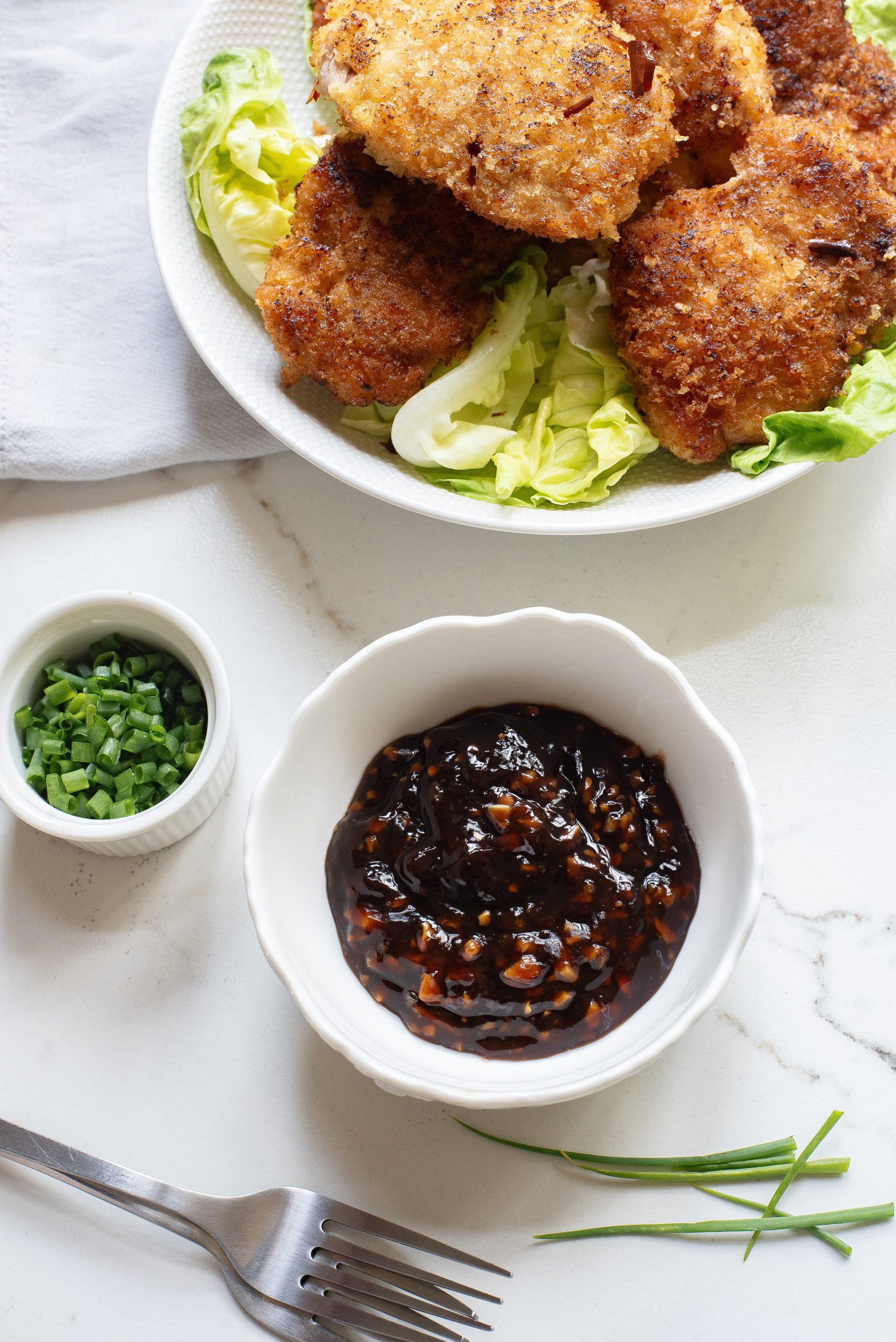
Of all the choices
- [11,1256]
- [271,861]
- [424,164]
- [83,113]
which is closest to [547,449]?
[424,164]

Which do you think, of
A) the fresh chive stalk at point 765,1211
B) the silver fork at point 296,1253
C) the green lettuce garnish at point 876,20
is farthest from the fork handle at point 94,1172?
the green lettuce garnish at point 876,20

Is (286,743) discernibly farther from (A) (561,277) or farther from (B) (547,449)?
(A) (561,277)

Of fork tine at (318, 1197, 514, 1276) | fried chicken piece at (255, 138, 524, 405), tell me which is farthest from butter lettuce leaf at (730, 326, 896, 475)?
fork tine at (318, 1197, 514, 1276)

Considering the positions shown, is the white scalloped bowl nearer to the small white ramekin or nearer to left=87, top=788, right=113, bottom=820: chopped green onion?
the small white ramekin

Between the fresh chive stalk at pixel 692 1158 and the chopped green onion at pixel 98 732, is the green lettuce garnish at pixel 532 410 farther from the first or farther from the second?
the fresh chive stalk at pixel 692 1158

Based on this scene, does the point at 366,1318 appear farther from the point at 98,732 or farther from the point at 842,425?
the point at 842,425
